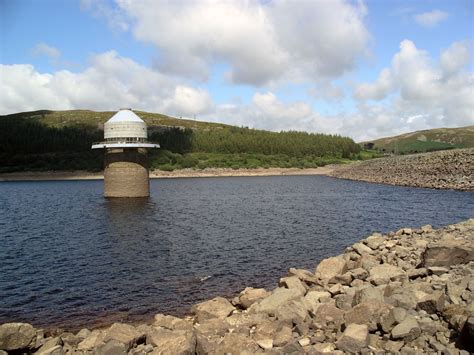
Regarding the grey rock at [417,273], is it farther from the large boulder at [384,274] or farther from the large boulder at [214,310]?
the large boulder at [214,310]

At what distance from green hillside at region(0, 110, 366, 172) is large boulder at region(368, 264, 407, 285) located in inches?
5124

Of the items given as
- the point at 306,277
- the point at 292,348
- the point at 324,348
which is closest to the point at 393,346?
the point at 324,348

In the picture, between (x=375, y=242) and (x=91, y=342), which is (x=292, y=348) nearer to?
(x=91, y=342)

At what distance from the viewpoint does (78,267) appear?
77.4 ft

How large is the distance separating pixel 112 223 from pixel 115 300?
2384cm

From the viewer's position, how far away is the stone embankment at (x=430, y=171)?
241 feet

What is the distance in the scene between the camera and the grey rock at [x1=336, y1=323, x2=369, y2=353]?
10.0m

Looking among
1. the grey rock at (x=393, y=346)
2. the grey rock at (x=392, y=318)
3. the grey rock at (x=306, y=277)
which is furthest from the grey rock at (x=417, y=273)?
the grey rock at (x=393, y=346)

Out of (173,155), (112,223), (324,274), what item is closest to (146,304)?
(324,274)

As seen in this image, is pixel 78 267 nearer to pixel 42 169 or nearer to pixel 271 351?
pixel 271 351

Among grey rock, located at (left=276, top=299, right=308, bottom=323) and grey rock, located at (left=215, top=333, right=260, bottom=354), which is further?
grey rock, located at (left=276, top=299, right=308, bottom=323)

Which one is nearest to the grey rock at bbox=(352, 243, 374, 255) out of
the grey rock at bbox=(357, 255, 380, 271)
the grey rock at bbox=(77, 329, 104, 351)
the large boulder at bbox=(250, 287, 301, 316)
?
the grey rock at bbox=(357, 255, 380, 271)

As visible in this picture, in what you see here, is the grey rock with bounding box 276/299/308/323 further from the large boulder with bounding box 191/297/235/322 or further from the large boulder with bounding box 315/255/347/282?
the large boulder with bounding box 315/255/347/282

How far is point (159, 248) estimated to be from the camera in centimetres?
2886
